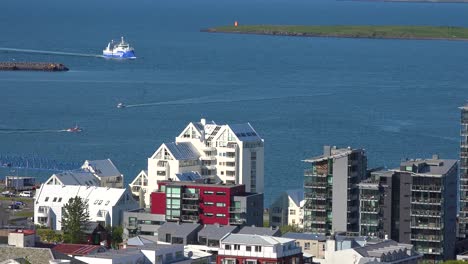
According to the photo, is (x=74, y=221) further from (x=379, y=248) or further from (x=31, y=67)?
(x=31, y=67)

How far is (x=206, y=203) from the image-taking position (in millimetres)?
31922

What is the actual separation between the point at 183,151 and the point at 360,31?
8714cm

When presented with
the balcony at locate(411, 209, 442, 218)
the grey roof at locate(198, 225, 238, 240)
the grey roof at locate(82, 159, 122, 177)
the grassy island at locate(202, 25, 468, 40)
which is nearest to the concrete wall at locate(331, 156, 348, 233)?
the balcony at locate(411, 209, 442, 218)

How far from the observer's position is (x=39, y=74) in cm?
8175

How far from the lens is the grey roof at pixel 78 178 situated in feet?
118

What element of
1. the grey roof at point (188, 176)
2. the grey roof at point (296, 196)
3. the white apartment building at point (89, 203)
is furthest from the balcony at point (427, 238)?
the white apartment building at point (89, 203)

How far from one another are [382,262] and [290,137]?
2743 cm

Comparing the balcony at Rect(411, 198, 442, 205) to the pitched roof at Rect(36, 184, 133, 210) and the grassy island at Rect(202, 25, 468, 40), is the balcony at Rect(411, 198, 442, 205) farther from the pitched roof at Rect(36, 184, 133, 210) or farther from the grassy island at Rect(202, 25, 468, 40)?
the grassy island at Rect(202, 25, 468, 40)

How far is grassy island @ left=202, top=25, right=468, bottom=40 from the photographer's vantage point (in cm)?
11856

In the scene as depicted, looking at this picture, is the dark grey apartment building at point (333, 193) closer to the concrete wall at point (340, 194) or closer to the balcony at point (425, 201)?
the concrete wall at point (340, 194)

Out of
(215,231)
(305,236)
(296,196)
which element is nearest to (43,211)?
(296,196)

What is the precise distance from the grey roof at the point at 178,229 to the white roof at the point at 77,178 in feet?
20.0

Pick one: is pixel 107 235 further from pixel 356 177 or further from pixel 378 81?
pixel 378 81

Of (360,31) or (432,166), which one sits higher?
(360,31)
